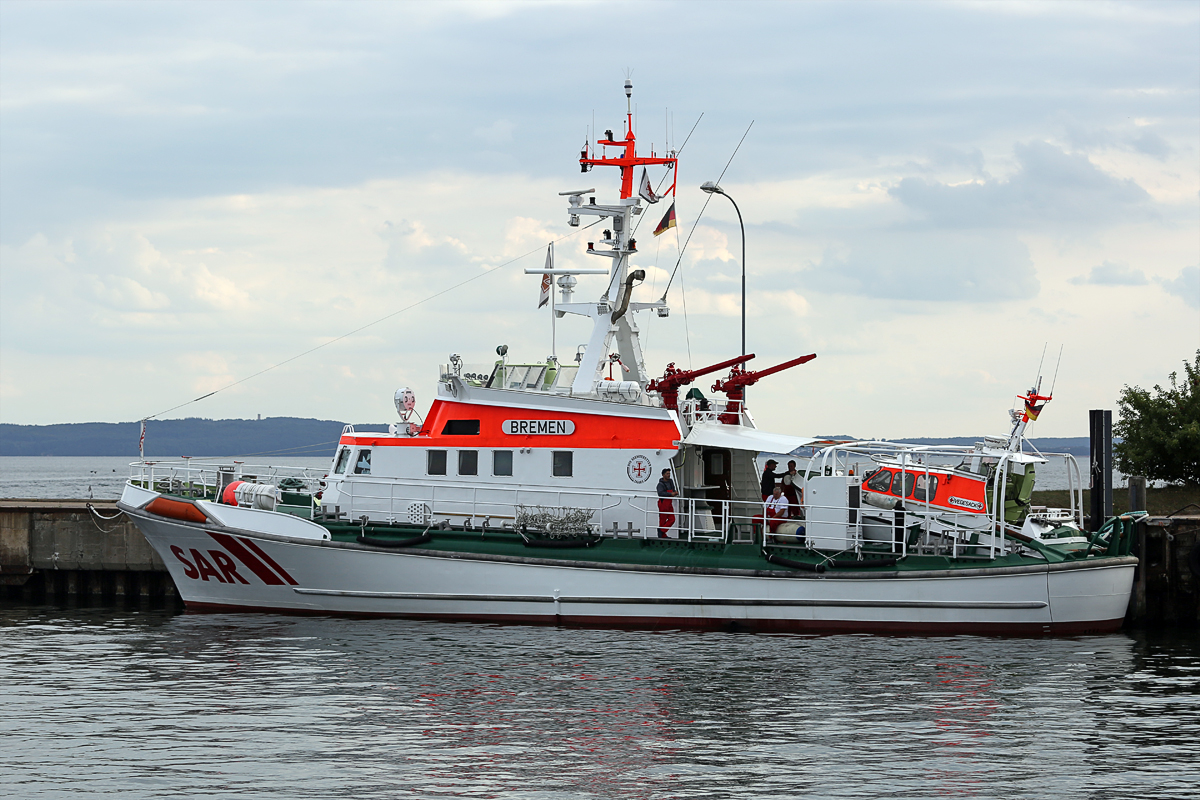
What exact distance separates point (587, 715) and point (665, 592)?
16.2 ft

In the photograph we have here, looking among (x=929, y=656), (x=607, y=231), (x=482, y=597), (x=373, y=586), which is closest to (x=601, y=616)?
(x=482, y=597)

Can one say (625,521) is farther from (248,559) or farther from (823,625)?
(248,559)

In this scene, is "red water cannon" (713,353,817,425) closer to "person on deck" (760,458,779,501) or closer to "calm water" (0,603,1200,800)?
"person on deck" (760,458,779,501)

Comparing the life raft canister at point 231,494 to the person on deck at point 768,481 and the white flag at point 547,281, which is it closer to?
the white flag at point 547,281

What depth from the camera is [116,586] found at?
23.5 meters

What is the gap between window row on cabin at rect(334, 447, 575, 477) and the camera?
19.1 meters

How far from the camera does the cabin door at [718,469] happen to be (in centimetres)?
1952

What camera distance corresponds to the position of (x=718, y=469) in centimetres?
1958

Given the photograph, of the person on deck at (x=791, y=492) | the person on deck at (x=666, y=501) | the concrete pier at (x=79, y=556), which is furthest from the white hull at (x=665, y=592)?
the concrete pier at (x=79, y=556)

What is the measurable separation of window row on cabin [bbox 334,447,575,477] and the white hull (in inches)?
63.4

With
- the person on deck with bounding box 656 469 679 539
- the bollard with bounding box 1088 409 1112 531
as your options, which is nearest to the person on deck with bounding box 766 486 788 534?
the person on deck with bounding box 656 469 679 539

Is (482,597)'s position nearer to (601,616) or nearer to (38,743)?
(601,616)

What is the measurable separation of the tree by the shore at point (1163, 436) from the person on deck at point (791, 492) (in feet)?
56.5

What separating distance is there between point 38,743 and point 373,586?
22.9 feet
